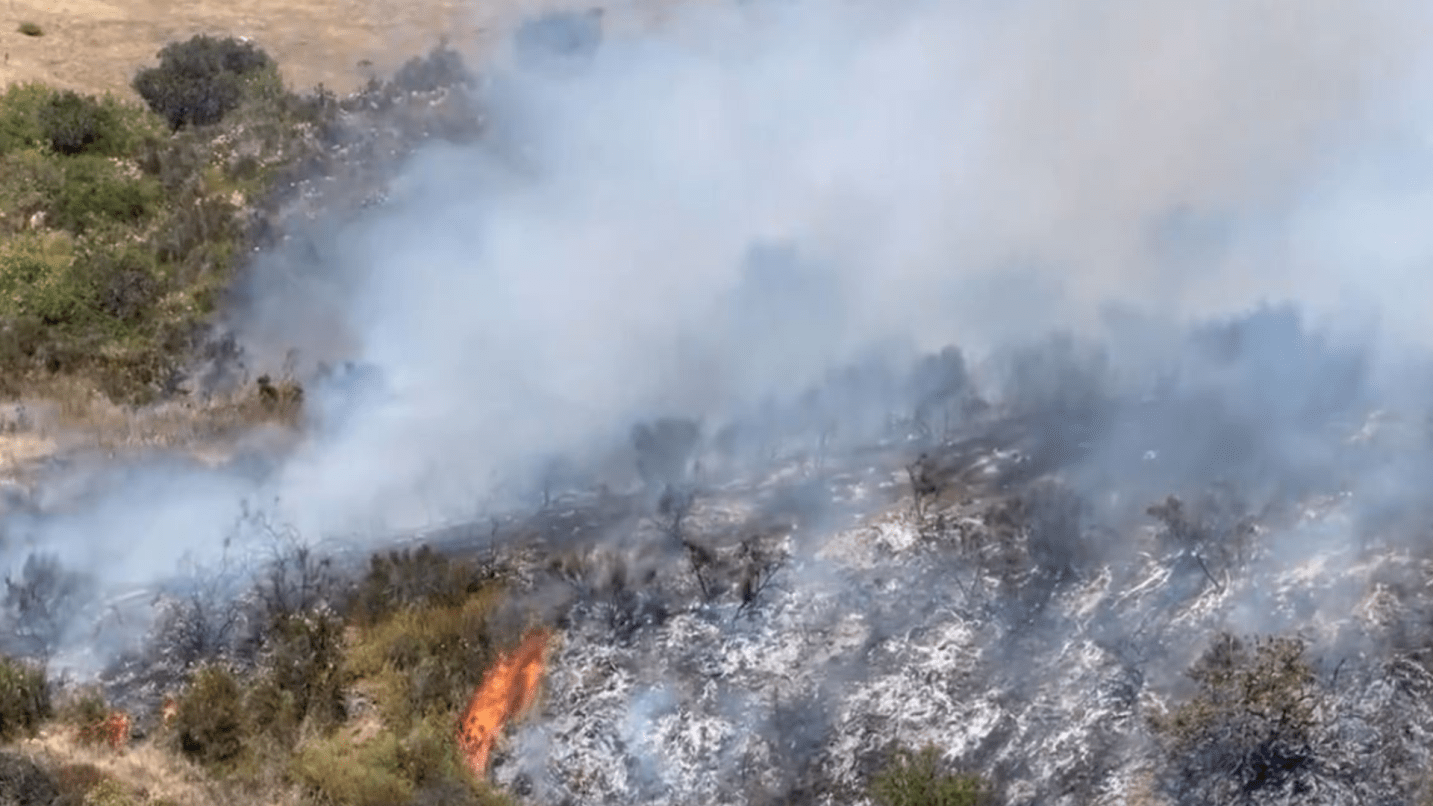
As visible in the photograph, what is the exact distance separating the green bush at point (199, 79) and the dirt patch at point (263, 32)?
459mm

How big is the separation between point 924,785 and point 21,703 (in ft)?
22.7

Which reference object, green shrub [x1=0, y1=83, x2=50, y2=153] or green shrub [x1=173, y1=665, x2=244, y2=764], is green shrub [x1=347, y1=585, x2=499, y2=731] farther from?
green shrub [x1=0, y1=83, x2=50, y2=153]

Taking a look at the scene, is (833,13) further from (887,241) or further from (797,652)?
(797,652)

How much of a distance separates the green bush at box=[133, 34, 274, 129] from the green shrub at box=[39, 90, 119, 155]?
826mm

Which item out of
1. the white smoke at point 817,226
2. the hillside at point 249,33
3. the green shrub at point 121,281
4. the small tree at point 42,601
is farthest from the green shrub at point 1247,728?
the hillside at point 249,33

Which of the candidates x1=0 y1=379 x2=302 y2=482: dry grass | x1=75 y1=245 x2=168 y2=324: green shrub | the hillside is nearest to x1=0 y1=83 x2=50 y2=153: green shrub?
the hillside

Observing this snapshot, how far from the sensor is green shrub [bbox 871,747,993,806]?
1088 centimetres

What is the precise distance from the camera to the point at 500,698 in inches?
477

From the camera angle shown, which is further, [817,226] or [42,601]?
[817,226]

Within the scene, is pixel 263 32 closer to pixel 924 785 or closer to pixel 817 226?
pixel 817 226

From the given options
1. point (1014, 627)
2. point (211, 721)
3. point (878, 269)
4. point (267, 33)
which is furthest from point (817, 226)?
point (267, 33)

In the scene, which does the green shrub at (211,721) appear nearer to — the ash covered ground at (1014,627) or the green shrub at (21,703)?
the green shrub at (21,703)

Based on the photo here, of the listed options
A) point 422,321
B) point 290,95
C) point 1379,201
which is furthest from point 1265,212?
point 290,95

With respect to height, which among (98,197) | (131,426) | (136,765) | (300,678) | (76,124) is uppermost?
(76,124)
